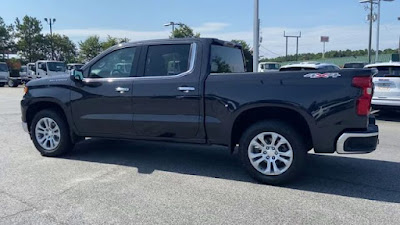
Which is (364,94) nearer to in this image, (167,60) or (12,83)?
(167,60)

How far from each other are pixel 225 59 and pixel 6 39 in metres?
53.1

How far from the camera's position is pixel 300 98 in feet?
14.9

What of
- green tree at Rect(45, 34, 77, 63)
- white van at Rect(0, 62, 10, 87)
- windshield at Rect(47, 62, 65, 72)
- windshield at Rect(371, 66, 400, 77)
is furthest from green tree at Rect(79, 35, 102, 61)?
windshield at Rect(371, 66, 400, 77)

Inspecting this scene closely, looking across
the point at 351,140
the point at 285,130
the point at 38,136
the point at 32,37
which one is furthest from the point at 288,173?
the point at 32,37

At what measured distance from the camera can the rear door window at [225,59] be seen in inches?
213

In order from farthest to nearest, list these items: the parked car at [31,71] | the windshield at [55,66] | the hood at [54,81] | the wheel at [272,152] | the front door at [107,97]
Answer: the parked car at [31,71]
the windshield at [55,66]
the hood at [54,81]
the front door at [107,97]
the wheel at [272,152]

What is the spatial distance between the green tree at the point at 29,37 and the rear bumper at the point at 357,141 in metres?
53.0

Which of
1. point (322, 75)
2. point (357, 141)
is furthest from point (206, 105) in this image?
point (357, 141)

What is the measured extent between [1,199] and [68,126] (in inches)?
78.7

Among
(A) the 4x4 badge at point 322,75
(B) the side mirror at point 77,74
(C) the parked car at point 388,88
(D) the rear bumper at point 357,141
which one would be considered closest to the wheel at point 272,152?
(D) the rear bumper at point 357,141

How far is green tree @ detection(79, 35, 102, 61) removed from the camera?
175 ft

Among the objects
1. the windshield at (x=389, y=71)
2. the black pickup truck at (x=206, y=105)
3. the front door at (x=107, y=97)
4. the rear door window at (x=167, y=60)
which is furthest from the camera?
the windshield at (x=389, y=71)

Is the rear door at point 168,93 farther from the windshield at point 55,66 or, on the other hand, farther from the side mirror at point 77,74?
the windshield at point 55,66

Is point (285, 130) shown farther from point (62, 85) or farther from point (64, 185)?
point (62, 85)
